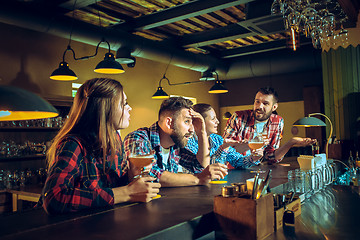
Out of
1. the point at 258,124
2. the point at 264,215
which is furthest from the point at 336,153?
the point at 264,215

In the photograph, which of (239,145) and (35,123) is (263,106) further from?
(35,123)

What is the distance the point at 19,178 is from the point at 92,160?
10.7ft

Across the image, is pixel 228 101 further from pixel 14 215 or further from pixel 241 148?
pixel 14 215

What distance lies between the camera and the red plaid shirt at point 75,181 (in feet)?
4.65

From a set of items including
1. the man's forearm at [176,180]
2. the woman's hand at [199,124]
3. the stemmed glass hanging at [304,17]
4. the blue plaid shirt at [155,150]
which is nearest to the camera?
the man's forearm at [176,180]

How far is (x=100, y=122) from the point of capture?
1716 mm

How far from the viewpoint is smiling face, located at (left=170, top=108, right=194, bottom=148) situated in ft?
7.52

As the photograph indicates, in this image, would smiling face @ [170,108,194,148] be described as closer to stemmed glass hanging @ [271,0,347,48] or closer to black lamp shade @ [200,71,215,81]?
stemmed glass hanging @ [271,0,347,48]

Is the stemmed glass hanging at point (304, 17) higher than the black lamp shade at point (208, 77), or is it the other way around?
the black lamp shade at point (208, 77)

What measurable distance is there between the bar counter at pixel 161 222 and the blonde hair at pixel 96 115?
1.17ft

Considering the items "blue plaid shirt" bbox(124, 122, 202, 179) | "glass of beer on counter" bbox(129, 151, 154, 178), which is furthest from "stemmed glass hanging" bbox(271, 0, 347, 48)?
"glass of beer on counter" bbox(129, 151, 154, 178)

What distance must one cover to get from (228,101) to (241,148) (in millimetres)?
7571

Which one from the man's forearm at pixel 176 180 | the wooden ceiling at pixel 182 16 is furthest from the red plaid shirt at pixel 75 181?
the wooden ceiling at pixel 182 16

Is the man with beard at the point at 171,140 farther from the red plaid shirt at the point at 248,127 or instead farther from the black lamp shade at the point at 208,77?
the black lamp shade at the point at 208,77
